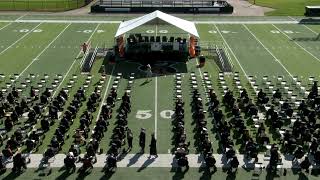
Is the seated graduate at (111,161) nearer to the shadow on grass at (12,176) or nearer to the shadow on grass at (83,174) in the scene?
the shadow on grass at (83,174)

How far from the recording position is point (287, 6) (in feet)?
226

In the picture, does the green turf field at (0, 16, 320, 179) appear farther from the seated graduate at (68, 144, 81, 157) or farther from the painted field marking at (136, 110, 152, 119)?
the seated graduate at (68, 144, 81, 157)

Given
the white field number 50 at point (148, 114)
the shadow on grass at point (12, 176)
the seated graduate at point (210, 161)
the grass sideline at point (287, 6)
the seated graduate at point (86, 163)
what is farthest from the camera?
the grass sideline at point (287, 6)

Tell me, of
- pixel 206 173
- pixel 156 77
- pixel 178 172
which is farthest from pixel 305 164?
pixel 156 77

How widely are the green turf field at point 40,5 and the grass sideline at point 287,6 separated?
24.9 metres

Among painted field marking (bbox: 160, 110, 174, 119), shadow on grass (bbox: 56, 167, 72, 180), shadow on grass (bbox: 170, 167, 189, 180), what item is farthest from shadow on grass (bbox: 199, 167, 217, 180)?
painted field marking (bbox: 160, 110, 174, 119)

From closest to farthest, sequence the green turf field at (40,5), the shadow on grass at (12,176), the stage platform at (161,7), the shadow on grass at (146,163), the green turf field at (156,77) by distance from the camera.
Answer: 1. the shadow on grass at (12,176)
2. the shadow on grass at (146,163)
3. the green turf field at (156,77)
4. the stage platform at (161,7)
5. the green turf field at (40,5)

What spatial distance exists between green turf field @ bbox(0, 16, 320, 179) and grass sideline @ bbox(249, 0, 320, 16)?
4405 mm

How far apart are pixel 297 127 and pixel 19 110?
14.5 metres

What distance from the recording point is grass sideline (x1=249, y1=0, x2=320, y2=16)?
64.2 m

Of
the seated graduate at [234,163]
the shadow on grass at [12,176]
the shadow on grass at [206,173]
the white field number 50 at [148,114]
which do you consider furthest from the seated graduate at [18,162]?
the seated graduate at [234,163]

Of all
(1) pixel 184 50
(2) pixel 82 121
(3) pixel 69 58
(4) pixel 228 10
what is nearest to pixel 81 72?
(3) pixel 69 58

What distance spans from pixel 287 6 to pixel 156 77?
3753 centimetres

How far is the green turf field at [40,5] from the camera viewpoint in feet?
217
